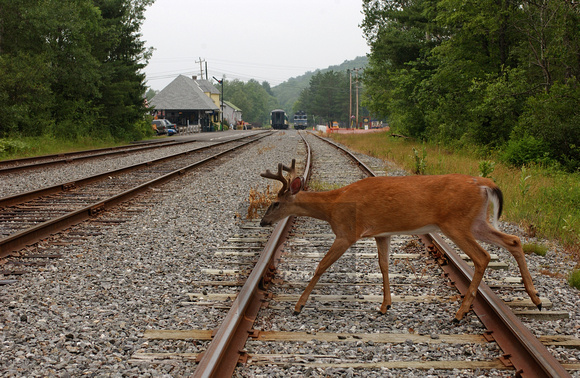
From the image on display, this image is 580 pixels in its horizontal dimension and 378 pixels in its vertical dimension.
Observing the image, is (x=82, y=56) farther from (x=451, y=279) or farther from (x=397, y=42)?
(x=451, y=279)

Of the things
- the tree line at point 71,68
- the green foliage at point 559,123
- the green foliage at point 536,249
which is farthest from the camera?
the tree line at point 71,68

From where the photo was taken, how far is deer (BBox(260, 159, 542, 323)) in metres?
4.23

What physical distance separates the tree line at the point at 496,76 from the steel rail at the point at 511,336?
11.3m

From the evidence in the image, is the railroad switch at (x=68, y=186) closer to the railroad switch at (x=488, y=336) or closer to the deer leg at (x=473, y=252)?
the deer leg at (x=473, y=252)

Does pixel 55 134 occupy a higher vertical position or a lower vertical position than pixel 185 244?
higher

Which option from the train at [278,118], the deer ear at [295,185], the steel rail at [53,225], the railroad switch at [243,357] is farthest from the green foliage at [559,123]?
the train at [278,118]

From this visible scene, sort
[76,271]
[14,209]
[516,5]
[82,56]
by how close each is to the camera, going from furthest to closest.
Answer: [82,56], [516,5], [14,209], [76,271]

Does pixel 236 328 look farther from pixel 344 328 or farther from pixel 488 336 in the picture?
pixel 488 336

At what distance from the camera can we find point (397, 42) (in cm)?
2545

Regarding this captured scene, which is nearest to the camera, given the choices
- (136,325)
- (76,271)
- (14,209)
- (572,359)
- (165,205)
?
(572,359)

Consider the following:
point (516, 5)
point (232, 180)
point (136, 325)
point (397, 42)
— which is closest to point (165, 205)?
point (232, 180)

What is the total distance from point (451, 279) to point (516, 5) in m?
15.8

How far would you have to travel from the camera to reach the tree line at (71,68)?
927 inches

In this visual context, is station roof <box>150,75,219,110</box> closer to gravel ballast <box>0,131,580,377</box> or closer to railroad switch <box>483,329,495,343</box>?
gravel ballast <box>0,131,580,377</box>
